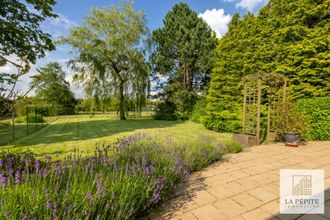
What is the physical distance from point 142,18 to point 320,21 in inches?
444

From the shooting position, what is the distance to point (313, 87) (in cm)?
617

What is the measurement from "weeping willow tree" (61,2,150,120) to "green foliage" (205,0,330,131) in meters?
6.27

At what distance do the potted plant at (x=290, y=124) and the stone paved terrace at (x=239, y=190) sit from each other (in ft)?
2.93

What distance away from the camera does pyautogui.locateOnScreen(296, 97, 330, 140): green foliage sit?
559cm

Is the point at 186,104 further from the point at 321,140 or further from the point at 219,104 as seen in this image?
the point at 321,140

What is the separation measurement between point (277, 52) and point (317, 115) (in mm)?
2740

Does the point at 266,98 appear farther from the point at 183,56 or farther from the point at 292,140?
the point at 183,56

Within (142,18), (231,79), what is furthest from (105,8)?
(231,79)

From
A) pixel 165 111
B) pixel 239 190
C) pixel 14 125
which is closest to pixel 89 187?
pixel 239 190

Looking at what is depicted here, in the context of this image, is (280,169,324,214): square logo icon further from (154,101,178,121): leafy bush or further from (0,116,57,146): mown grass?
(154,101,178,121): leafy bush

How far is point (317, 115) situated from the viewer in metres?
5.74

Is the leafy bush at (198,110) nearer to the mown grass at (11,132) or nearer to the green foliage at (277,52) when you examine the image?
the green foliage at (277,52)

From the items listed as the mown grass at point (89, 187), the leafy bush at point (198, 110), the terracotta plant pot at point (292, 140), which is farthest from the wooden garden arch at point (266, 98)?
the leafy bush at point (198, 110)

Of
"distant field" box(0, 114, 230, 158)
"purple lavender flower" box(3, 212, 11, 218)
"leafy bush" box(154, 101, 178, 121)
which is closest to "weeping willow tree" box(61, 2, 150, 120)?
"leafy bush" box(154, 101, 178, 121)
